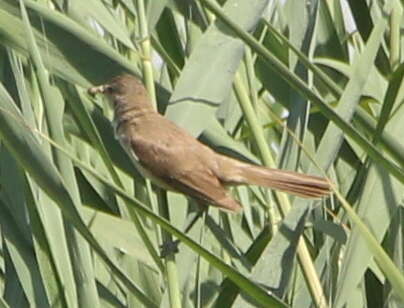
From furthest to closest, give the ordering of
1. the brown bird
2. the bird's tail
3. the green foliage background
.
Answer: the brown bird
the bird's tail
the green foliage background

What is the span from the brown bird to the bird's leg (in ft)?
0.08

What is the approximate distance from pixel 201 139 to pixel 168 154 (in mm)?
205

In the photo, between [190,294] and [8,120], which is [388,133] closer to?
[190,294]

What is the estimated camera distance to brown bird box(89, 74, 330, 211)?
1843 mm

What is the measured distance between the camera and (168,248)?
5.03 ft

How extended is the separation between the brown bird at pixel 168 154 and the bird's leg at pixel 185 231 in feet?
0.08

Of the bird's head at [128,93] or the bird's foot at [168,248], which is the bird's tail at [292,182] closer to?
the bird's foot at [168,248]

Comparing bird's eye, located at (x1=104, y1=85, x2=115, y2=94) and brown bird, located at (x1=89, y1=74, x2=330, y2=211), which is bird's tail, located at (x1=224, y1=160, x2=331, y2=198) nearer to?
brown bird, located at (x1=89, y1=74, x2=330, y2=211)

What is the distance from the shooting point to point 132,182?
1.95 metres

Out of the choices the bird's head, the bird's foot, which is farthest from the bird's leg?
the bird's head

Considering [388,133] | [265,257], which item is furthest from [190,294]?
[388,133]

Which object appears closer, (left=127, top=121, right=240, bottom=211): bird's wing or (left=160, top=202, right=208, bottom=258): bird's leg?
(left=160, top=202, right=208, bottom=258): bird's leg

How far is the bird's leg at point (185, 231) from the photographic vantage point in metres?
1.53

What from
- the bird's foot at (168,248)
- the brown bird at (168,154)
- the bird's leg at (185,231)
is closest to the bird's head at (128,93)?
the brown bird at (168,154)
